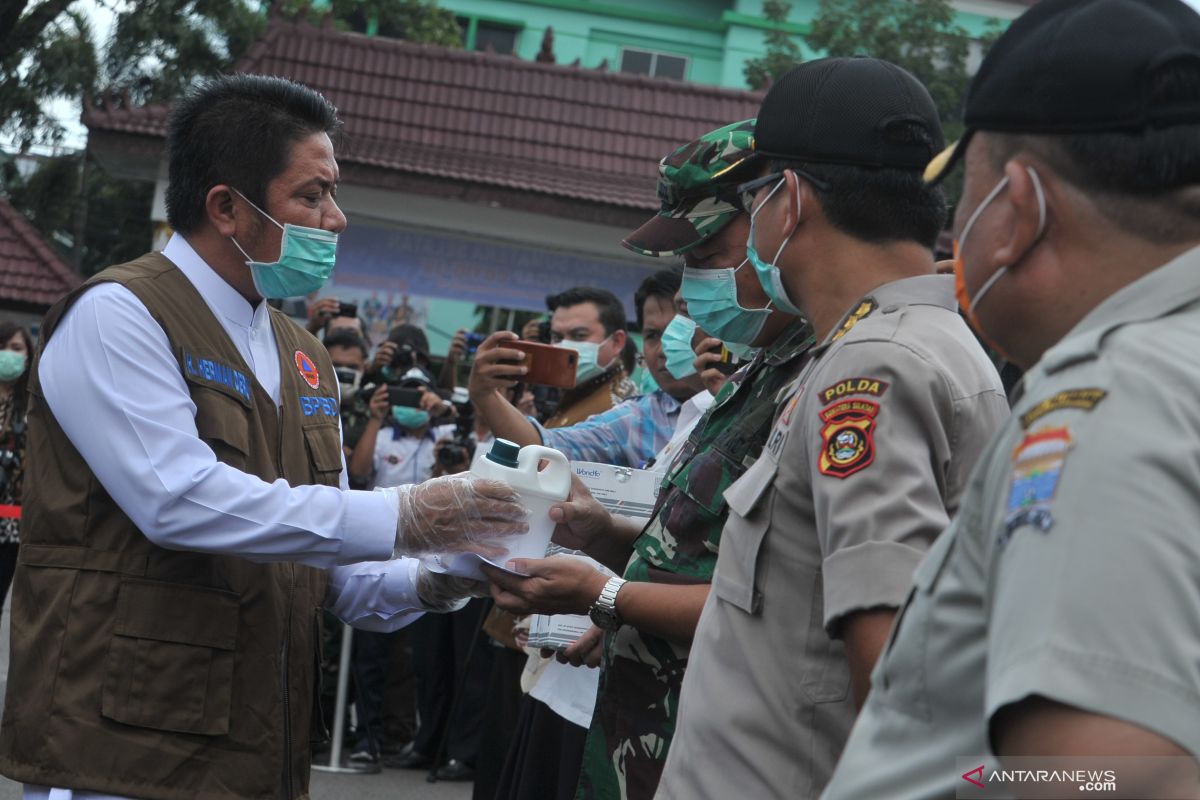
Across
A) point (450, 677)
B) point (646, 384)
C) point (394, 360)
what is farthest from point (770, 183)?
point (450, 677)

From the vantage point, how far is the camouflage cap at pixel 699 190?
281 cm

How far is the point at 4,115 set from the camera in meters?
19.9

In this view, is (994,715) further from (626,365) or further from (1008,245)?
(626,365)

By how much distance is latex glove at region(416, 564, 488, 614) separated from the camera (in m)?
3.15

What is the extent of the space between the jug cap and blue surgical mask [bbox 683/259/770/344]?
1.58ft

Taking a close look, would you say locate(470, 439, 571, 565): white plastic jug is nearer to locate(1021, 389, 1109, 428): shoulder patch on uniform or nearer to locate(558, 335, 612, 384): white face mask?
locate(1021, 389, 1109, 428): shoulder patch on uniform

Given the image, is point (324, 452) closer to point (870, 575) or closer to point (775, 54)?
point (870, 575)

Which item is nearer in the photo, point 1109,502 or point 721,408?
point 1109,502

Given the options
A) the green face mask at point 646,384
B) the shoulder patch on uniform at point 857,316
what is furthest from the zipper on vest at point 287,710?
the green face mask at point 646,384

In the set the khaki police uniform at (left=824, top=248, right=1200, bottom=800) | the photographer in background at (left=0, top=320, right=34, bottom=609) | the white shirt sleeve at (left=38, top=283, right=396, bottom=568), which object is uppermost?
the khaki police uniform at (left=824, top=248, right=1200, bottom=800)

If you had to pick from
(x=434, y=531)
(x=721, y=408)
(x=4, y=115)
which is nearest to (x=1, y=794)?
(x=434, y=531)

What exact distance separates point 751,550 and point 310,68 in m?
12.1

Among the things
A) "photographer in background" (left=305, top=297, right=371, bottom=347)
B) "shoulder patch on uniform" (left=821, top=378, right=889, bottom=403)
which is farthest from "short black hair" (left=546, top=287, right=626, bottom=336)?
"shoulder patch on uniform" (left=821, top=378, right=889, bottom=403)

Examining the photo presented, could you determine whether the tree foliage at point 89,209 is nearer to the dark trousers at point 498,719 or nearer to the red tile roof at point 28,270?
the red tile roof at point 28,270
